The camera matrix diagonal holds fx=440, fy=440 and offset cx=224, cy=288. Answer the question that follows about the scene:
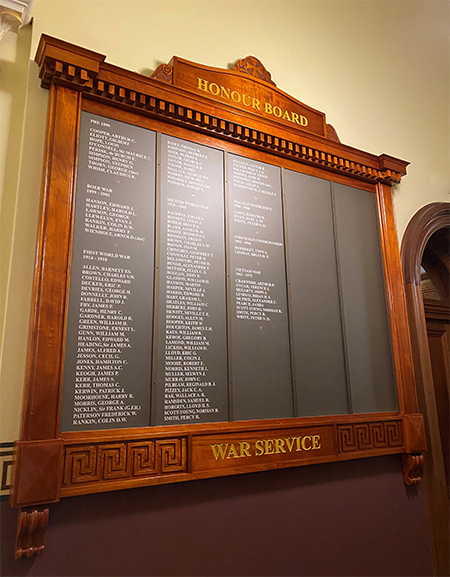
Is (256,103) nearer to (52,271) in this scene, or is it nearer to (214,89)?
(214,89)

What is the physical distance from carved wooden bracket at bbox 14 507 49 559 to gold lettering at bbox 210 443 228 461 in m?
0.84

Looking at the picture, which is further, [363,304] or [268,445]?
[363,304]

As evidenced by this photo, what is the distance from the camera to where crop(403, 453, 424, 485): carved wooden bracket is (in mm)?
2979

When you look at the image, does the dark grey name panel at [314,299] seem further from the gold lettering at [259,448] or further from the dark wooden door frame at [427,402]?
the dark wooden door frame at [427,402]

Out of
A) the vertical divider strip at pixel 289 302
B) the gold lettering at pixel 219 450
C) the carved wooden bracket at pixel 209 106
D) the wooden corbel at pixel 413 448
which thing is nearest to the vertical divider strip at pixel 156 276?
the carved wooden bracket at pixel 209 106

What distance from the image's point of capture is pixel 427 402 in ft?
10.8

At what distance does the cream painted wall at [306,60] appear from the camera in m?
2.15

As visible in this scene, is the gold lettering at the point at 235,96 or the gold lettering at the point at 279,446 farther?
the gold lettering at the point at 235,96

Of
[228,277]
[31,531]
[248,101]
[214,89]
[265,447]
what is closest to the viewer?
[31,531]

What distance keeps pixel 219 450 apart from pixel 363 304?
1496mm

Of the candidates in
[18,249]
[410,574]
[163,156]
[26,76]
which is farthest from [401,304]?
[26,76]

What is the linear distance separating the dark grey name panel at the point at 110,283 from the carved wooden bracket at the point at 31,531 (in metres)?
0.35

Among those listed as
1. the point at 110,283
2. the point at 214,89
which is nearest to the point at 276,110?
the point at 214,89

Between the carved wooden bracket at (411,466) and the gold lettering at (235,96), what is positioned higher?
the gold lettering at (235,96)
